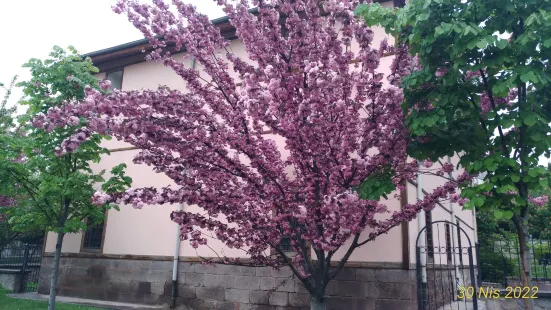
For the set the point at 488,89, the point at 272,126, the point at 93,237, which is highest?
the point at 488,89

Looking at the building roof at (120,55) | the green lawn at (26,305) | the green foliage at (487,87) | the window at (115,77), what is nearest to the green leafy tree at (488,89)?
the green foliage at (487,87)

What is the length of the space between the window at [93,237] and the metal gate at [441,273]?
9418 mm

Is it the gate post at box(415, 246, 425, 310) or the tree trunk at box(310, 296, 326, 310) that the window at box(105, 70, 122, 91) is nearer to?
the tree trunk at box(310, 296, 326, 310)

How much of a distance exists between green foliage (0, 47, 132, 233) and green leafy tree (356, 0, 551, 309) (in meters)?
6.48

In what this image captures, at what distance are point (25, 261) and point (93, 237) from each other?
3.50 metres

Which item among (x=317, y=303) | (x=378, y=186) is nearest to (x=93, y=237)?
(x=317, y=303)

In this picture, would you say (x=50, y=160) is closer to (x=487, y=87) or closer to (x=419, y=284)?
(x=419, y=284)

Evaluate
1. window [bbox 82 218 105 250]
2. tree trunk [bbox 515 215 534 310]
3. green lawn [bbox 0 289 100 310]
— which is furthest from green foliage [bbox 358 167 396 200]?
window [bbox 82 218 105 250]

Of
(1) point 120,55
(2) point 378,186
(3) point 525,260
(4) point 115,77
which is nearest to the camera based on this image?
(3) point 525,260

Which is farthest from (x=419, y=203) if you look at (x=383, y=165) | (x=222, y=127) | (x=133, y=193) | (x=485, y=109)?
(x=133, y=193)

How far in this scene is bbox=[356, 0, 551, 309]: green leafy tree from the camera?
14.1 feet

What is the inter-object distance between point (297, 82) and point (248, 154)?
131cm

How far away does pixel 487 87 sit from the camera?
15.6 ft

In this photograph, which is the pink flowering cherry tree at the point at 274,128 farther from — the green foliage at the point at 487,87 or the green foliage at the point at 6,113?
the green foliage at the point at 6,113
